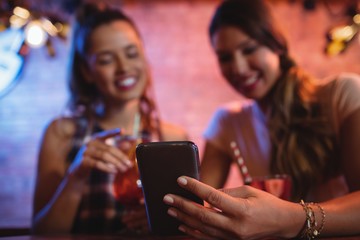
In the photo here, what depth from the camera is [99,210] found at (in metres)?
1.88

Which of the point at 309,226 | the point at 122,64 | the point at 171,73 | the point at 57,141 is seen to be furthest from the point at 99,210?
the point at 171,73

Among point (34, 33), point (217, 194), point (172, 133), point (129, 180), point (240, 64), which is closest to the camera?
point (217, 194)

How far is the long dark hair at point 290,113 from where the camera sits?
1.73 metres

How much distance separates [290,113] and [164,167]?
105 cm

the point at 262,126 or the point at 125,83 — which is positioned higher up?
the point at 125,83

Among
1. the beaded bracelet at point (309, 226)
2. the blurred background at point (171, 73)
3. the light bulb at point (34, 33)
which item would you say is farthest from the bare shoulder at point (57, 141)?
the blurred background at point (171, 73)

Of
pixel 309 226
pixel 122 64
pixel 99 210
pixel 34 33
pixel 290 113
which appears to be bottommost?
pixel 99 210

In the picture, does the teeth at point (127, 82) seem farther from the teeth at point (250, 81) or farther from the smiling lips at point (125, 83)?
the teeth at point (250, 81)

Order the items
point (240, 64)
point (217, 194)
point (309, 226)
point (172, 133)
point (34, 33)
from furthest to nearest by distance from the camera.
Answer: point (34, 33) < point (172, 133) < point (240, 64) < point (309, 226) < point (217, 194)

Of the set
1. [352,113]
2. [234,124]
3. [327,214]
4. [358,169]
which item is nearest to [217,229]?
[327,214]

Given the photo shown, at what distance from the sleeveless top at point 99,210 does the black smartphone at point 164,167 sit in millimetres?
859

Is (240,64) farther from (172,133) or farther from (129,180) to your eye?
(129,180)

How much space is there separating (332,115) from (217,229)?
3.20ft

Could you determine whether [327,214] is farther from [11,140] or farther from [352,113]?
[11,140]
